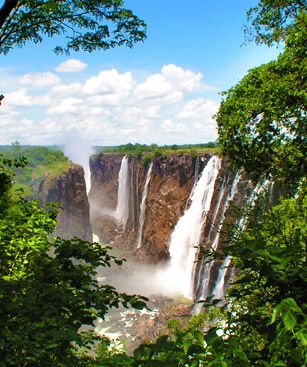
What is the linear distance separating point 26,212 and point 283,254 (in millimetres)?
8158

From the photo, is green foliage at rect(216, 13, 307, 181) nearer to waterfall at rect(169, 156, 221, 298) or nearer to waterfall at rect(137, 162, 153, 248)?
waterfall at rect(169, 156, 221, 298)

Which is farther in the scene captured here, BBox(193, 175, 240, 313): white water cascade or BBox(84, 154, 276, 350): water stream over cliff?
BBox(84, 154, 276, 350): water stream over cliff

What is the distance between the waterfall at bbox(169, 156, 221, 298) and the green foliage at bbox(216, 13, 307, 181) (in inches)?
1085

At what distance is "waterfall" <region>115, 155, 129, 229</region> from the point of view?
3204 inches

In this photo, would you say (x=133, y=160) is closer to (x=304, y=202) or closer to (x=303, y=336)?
(x=304, y=202)

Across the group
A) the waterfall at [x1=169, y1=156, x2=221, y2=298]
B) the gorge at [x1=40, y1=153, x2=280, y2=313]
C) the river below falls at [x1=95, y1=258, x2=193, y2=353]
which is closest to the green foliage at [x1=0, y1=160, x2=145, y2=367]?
the gorge at [x1=40, y1=153, x2=280, y2=313]

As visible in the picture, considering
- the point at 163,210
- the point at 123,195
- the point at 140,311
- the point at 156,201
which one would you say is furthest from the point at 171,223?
the point at 123,195

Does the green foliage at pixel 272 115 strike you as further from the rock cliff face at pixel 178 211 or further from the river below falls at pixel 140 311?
the river below falls at pixel 140 311

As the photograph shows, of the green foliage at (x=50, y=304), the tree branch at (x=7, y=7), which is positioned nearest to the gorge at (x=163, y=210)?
the green foliage at (x=50, y=304)

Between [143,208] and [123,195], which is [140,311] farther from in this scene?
[123,195]

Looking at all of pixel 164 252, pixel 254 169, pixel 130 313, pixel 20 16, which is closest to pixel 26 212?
pixel 20 16

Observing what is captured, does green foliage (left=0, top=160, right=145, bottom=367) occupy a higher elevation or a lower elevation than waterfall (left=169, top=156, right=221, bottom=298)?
higher

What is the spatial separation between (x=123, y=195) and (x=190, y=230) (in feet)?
116

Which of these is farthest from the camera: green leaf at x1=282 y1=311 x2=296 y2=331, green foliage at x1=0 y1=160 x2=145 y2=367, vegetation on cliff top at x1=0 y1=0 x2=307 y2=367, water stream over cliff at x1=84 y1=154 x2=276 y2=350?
water stream over cliff at x1=84 y1=154 x2=276 y2=350
